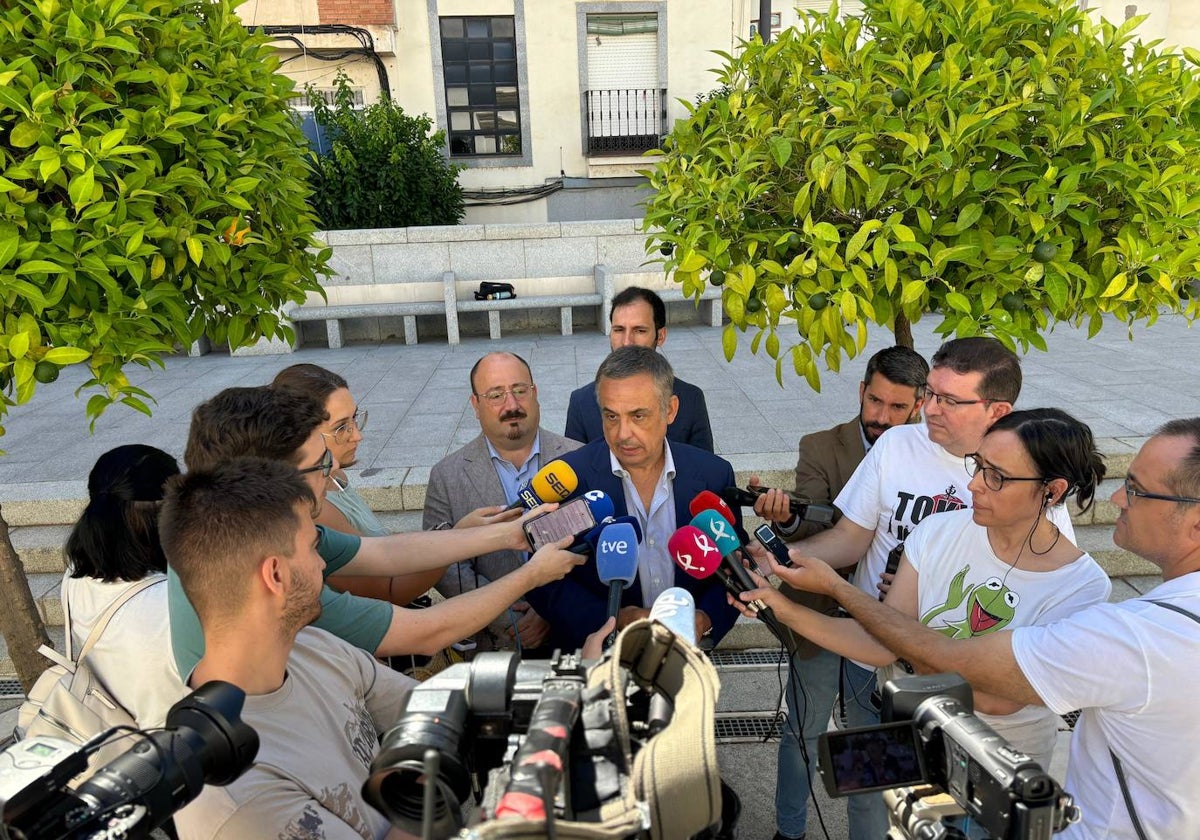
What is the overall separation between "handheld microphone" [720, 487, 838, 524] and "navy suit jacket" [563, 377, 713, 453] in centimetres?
93

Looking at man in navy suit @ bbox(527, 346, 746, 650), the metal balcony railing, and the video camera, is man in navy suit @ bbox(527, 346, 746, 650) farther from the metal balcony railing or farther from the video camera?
the metal balcony railing

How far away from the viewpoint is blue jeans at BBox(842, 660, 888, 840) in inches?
107

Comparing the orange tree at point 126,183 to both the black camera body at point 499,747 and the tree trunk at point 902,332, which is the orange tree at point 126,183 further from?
the tree trunk at point 902,332

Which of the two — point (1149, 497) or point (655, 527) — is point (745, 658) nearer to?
point (655, 527)

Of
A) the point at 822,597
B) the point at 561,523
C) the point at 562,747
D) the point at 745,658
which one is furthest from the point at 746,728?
the point at 562,747

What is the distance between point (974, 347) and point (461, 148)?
566 inches

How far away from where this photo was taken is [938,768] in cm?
140

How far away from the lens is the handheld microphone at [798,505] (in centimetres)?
277

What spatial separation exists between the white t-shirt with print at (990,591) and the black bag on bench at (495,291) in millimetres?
9280

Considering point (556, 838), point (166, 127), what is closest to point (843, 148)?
point (166, 127)

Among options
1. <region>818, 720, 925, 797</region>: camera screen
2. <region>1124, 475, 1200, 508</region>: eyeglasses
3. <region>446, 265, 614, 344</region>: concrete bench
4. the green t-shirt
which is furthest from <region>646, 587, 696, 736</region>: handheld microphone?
<region>446, 265, 614, 344</region>: concrete bench

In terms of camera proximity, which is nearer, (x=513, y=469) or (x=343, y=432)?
(x=343, y=432)

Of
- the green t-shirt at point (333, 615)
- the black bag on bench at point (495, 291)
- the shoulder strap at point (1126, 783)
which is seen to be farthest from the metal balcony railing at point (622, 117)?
the shoulder strap at point (1126, 783)

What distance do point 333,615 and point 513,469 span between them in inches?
54.0
